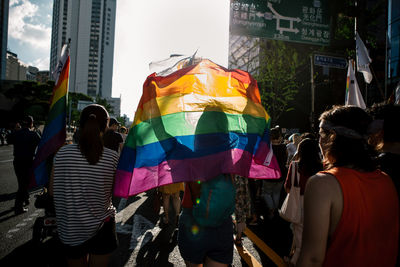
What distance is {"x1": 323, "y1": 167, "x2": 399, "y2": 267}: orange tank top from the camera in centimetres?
133

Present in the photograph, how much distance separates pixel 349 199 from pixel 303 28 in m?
9.49

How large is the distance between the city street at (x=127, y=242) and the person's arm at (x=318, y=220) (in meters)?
2.01

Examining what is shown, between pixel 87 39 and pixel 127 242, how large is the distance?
134542mm

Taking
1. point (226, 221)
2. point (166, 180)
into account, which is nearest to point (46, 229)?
point (166, 180)

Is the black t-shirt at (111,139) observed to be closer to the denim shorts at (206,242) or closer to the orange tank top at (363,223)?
the denim shorts at (206,242)

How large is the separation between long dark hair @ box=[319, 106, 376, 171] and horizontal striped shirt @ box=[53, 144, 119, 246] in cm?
171

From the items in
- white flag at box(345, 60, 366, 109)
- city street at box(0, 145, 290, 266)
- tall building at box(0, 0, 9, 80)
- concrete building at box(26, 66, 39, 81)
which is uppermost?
concrete building at box(26, 66, 39, 81)

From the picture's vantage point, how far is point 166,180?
206 cm

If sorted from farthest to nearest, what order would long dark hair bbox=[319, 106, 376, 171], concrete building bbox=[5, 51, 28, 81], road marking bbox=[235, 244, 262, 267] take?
concrete building bbox=[5, 51, 28, 81] → road marking bbox=[235, 244, 262, 267] → long dark hair bbox=[319, 106, 376, 171]

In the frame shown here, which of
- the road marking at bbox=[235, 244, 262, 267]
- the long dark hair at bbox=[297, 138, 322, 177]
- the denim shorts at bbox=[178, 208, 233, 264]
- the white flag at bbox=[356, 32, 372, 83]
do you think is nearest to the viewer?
the denim shorts at bbox=[178, 208, 233, 264]

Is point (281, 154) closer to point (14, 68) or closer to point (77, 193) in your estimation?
point (77, 193)

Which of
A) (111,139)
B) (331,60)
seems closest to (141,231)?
(111,139)

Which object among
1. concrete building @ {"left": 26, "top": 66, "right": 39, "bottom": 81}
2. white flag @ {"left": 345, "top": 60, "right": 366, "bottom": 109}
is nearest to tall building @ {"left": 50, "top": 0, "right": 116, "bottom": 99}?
concrete building @ {"left": 26, "top": 66, "right": 39, "bottom": 81}

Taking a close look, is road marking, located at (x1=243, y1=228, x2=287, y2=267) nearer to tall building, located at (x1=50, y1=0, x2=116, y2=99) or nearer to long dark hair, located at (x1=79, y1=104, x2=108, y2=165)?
long dark hair, located at (x1=79, y1=104, x2=108, y2=165)
